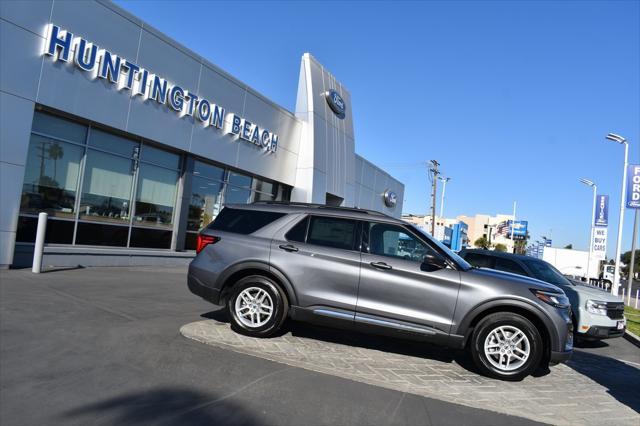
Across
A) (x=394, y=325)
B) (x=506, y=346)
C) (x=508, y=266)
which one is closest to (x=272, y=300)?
(x=394, y=325)

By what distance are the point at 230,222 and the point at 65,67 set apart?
280 inches

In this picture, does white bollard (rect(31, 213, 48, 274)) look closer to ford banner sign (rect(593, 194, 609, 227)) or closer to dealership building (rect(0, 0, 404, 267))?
dealership building (rect(0, 0, 404, 267))

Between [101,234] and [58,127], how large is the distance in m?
3.04

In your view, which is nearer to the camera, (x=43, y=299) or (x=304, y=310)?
(x=304, y=310)

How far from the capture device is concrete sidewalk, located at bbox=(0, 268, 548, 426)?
3.81 m

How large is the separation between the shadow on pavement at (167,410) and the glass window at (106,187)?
9568 mm

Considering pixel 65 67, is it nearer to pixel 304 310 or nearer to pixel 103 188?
pixel 103 188

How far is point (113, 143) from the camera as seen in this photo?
13008 millimetres

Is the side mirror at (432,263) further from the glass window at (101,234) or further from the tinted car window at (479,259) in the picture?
the glass window at (101,234)

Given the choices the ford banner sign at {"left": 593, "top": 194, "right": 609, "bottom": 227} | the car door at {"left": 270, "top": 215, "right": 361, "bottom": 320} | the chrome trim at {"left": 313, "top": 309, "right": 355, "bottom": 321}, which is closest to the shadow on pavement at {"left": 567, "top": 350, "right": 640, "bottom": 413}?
the chrome trim at {"left": 313, "top": 309, "right": 355, "bottom": 321}

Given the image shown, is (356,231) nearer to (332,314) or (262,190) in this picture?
(332,314)

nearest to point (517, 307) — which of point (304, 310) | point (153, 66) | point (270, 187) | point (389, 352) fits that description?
point (389, 352)

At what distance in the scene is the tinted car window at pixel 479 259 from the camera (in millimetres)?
10352

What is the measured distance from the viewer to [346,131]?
78.1 feet
